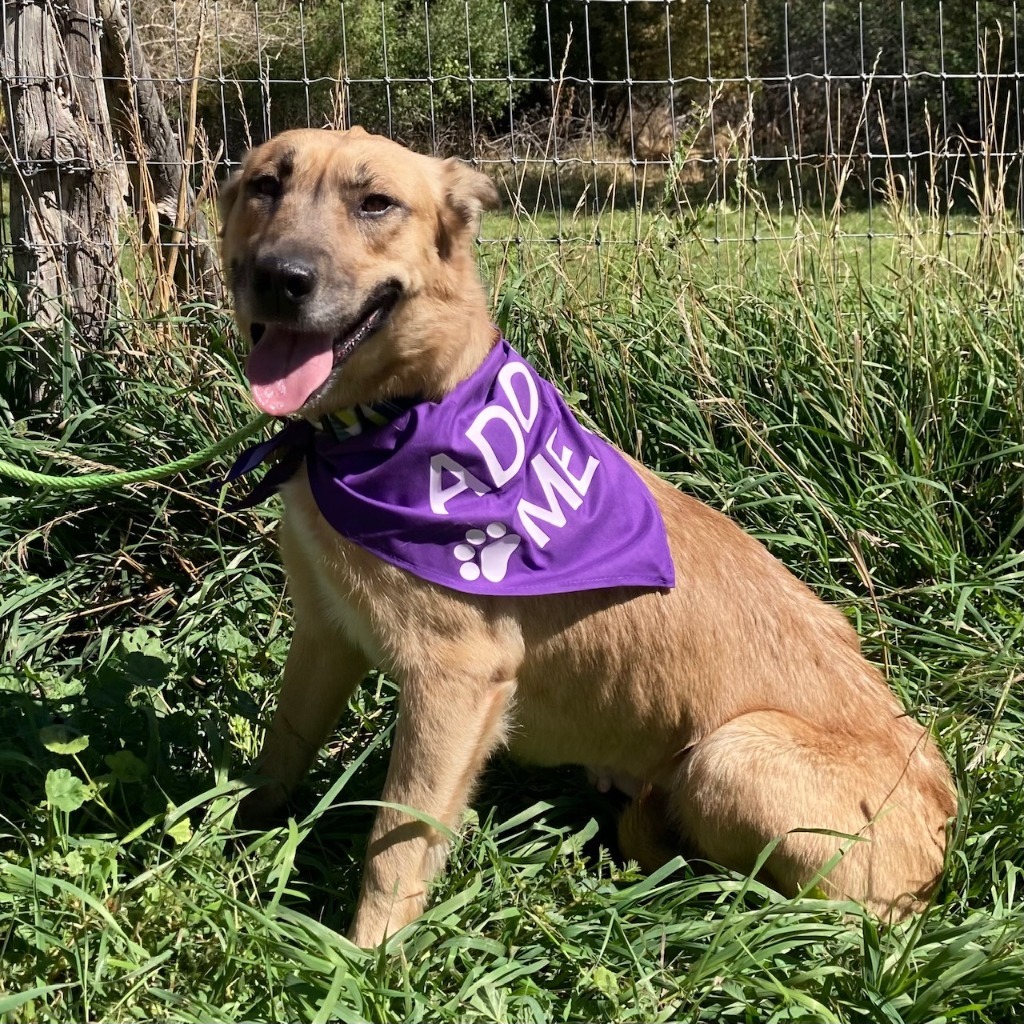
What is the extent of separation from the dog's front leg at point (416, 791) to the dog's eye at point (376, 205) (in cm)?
115

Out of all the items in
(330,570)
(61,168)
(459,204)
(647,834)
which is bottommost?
(647,834)

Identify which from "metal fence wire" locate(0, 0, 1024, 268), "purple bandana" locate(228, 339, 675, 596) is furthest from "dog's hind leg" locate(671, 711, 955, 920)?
"metal fence wire" locate(0, 0, 1024, 268)

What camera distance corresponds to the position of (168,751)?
9.80ft

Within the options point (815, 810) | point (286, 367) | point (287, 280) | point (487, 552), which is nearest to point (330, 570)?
point (487, 552)

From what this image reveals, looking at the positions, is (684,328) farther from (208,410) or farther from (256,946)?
(256,946)

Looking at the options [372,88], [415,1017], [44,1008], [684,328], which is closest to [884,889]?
[415,1017]

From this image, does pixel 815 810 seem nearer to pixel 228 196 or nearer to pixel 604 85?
pixel 228 196

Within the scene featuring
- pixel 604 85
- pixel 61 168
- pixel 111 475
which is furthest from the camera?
pixel 604 85

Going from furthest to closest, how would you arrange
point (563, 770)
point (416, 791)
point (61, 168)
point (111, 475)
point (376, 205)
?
point (61, 168) < point (563, 770) < point (111, 475) < point (376, 205) < point (416, 791)

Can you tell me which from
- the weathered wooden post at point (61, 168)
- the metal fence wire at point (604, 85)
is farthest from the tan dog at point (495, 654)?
the metal fence wire at point (604, 85)

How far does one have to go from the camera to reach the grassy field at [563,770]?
7.57 ft

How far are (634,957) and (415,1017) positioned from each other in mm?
526

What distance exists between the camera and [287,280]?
243cm

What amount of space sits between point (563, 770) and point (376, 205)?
177cm
